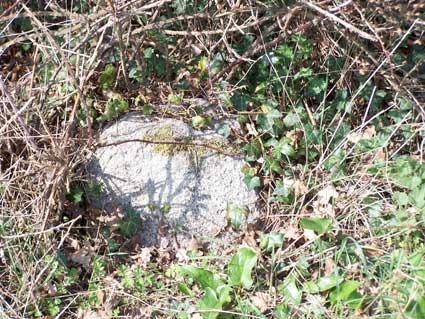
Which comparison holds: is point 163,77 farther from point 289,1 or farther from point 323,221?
point 323,221

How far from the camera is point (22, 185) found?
3.92 m

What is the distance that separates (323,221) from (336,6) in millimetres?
1177

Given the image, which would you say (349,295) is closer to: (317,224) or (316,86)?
(317,224)

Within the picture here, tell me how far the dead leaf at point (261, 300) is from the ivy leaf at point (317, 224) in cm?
42

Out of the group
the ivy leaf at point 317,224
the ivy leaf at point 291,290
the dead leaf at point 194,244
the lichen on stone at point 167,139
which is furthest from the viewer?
the lichen on stone at point 167,139

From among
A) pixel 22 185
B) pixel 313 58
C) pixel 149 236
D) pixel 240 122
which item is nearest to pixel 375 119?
pixel 313 58

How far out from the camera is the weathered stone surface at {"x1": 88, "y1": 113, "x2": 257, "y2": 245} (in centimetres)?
405

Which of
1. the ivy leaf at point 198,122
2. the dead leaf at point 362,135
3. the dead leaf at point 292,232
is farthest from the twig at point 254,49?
the dead leaf at point 292,232

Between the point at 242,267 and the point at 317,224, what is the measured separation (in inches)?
18.1

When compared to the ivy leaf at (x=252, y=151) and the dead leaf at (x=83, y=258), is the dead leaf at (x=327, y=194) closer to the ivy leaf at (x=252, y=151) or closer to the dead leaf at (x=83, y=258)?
the ivy leaf at (x=252, y=151)

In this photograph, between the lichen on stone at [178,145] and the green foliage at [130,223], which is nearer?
the green foliage at [130,223]

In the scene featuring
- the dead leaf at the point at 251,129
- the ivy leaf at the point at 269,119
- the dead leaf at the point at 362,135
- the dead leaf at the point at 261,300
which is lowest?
the dead leaf at the point at 261,300

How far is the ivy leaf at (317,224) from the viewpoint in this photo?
374 centimetres

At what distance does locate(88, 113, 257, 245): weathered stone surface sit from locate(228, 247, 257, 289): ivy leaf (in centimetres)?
37
